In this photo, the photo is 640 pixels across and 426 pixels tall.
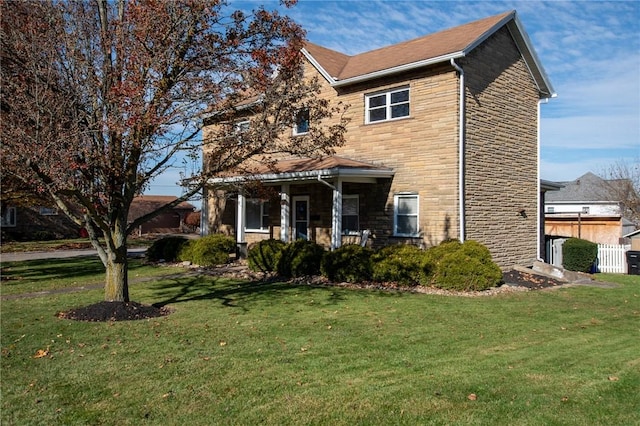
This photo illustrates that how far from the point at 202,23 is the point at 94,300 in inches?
248

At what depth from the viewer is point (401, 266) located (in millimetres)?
13555

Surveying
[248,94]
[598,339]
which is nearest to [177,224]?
[248,94]

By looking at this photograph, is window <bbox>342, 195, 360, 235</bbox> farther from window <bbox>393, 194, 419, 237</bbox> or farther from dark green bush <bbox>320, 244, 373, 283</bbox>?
dark green bush <bbox>320, 244, 373, 283</bbox>

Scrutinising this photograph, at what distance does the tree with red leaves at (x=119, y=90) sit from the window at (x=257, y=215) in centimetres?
1124

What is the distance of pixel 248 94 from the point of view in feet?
33.9

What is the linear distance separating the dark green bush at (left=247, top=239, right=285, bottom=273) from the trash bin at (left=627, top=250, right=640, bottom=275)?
12575mm

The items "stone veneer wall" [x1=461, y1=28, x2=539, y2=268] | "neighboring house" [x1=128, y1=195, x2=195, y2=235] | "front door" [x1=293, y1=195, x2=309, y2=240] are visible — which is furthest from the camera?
"neighboring house" [x1=128, y1=195, x2=195, y2=235]

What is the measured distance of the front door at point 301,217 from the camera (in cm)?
1972

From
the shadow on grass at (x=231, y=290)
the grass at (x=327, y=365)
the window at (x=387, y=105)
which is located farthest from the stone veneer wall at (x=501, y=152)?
the grass at (x=327, y=365)

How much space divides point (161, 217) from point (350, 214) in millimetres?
37323

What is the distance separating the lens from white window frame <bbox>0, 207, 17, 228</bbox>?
36.2 meters

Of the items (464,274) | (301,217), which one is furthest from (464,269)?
(301,217)

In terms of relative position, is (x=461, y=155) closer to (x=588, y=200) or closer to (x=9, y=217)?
(x=588, y=200)

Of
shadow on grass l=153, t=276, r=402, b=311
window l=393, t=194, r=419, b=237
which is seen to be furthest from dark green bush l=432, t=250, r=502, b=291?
window l=393, t=194, r=419, b=237
